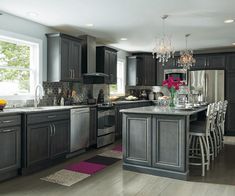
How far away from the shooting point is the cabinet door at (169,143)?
3.72 metres

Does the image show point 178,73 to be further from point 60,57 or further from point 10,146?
point 10,146

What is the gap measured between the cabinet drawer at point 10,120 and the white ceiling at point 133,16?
175 centimetres

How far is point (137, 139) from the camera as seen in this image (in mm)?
4098

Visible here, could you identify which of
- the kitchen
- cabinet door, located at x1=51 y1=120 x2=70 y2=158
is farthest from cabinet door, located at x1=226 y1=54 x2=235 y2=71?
cabinet door, located at x1=51 y1=120 x2=70 y2=158

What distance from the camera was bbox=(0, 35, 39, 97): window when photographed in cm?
448

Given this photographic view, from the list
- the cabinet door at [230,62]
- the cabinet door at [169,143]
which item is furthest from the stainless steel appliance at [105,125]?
the cabinet door at [230,62]

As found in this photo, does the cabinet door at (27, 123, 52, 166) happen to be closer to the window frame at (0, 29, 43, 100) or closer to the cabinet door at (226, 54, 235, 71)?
Result: the window frame at (0, 29, 43, 100)

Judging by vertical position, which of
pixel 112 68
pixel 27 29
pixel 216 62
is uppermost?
pixel 27 29

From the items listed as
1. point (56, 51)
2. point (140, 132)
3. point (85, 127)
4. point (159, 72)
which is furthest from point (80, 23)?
point (159, 72)

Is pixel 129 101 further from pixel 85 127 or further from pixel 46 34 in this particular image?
pixel 46 34

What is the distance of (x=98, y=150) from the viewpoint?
5.62 metres

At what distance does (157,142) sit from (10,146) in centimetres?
222

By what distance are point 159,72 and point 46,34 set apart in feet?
15.5

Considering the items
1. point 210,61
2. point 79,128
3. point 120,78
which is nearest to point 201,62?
point 210,61
